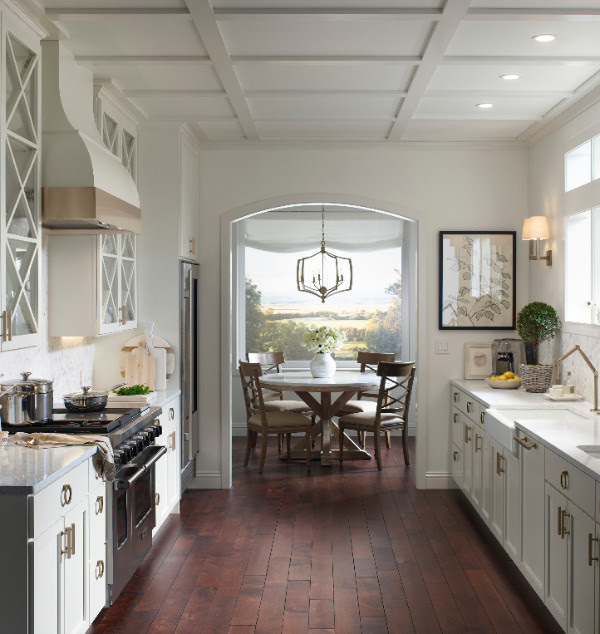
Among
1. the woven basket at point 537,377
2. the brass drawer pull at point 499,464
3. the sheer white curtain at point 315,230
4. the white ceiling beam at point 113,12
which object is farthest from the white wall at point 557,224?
the sheer white curtain at point 315,230

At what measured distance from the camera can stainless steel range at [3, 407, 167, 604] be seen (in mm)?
3424

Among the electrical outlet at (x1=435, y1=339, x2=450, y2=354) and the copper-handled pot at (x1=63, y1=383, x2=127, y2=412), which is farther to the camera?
the electrical outlet at (x1=435, y1=339, x2=450, y2=354)

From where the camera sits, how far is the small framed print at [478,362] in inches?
→ 230

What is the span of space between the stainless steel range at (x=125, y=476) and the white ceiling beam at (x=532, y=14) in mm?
2519

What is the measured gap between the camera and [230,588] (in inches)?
151

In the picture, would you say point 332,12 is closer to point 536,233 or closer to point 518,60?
point 518,60

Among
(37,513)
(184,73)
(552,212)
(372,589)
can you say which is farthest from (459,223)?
(37,513)

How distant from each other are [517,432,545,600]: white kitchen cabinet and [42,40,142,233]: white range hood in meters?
2.40

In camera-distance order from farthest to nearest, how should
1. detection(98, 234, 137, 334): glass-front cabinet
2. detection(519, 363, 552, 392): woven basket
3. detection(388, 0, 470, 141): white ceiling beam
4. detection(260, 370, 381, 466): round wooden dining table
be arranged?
detection(260, 370, 381, 466): round wooden dining table, detection(519, 363, 552, 392): woven basket, detection(98, 234, 137, 334): glass-front cabinet, detection(388, 0, 470, 141): white ceiling beam

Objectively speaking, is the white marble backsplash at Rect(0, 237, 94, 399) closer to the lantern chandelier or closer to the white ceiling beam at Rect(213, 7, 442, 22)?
the white ceiling beam at Rect(213, 7, 442, 22)

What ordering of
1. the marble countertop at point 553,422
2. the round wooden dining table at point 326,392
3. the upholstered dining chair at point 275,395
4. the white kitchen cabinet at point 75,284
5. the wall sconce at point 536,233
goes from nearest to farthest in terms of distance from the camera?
the marble countertop at point 553,422 → the white kitchen cabinet at point 75,284 → the wall sconce at point 536,233 → the round wooden dining table at point 326,392 → the upholstered dining chair at point 275,395

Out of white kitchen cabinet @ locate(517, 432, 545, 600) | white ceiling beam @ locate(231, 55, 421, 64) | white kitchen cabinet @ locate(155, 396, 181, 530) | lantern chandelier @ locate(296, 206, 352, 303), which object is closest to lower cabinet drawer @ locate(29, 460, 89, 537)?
white kitchen cabinet @ locate(155, 396, 181, 530)

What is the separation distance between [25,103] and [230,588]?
259cm

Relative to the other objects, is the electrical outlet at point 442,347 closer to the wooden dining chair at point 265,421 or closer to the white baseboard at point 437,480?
the white baseboard at point 437,480
